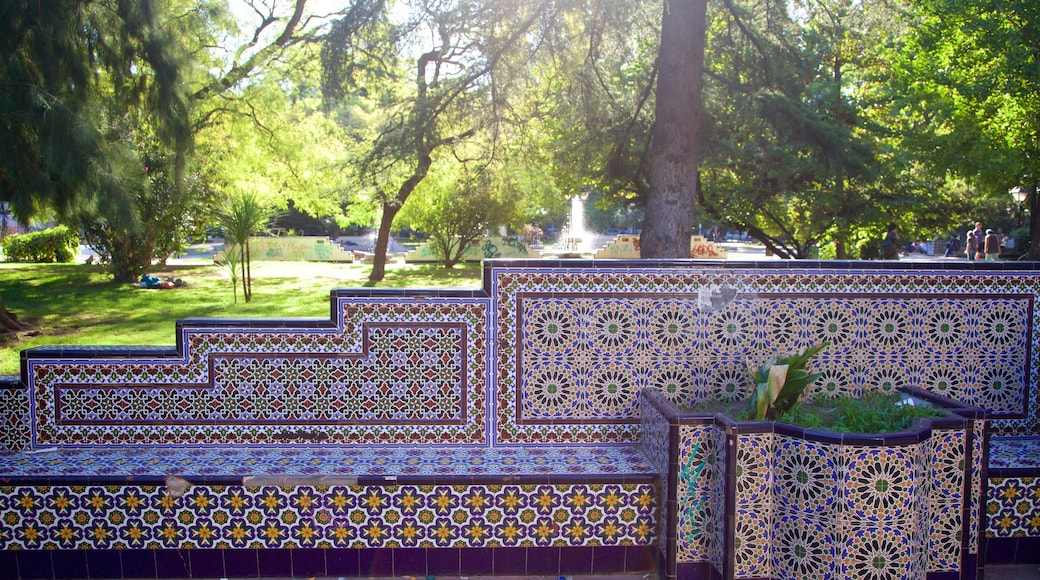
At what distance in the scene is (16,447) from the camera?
4250 millimetres

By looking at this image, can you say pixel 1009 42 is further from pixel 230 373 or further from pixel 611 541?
pixel 230 373

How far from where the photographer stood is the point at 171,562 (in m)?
3.82

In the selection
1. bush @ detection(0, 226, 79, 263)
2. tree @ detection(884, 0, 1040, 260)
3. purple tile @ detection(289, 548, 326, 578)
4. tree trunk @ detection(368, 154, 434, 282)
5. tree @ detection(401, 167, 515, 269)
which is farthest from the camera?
tree @ detection(401, 167, 515, 269)

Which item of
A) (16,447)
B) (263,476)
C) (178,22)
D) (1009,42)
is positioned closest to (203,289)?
(178,22)

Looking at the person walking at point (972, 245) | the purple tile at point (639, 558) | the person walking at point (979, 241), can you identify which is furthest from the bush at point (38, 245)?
the person walking at point (979, 241)

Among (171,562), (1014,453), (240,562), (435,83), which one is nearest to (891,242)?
(435,83)

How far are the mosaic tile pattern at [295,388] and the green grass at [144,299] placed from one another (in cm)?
261

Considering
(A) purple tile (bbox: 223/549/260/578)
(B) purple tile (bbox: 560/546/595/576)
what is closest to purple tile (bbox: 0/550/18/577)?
(A) purple tile (bbox: 223/549/260/578)

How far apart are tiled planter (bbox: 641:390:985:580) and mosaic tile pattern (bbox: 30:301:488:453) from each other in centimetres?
122

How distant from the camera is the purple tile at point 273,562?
3828mm

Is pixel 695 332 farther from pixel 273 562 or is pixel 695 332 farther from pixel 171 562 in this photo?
pixel 171 562

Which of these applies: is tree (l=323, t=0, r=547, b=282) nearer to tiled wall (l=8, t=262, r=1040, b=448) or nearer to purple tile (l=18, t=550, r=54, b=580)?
tiled wall (l=8, t=262, r=1040, b=448)

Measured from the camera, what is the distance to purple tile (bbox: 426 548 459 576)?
3863 mm

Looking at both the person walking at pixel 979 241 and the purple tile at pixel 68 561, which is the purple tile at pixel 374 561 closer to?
the purple tile at pixel 68 561
